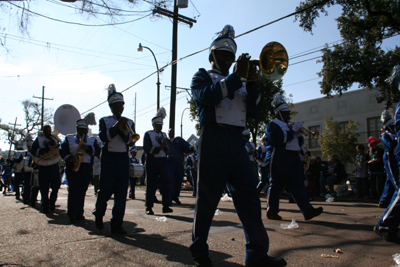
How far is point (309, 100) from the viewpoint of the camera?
44.1 meters

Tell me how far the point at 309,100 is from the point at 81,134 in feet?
135

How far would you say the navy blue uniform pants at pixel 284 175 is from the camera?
18.8ft

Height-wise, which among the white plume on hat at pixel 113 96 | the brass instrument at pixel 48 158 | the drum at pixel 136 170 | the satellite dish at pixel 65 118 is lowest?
the drum at pixel 136 170

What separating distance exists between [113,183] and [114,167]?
0.78 ft

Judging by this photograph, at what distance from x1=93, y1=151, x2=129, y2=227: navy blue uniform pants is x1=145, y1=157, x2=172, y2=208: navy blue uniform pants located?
2174 millimetres

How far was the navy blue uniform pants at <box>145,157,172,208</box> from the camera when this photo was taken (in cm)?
714

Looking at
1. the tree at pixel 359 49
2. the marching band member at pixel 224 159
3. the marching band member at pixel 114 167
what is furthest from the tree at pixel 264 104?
the marching band member at pixel 224 159

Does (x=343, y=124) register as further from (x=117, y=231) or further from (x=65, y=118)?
(x=117, y=231)

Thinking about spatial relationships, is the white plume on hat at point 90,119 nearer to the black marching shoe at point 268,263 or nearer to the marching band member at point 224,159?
the marching band member at point 224,159

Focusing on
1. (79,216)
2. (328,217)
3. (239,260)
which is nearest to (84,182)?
(79,216)

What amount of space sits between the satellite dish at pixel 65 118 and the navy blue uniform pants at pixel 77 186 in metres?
5.87

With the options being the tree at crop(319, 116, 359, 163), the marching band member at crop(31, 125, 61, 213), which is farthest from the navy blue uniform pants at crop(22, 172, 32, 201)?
the tree at crop(319, 116, 359, 163)

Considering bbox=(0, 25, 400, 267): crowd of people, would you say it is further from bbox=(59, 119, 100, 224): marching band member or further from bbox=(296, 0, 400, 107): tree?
bbox=(296, 0, 400, 107): tree

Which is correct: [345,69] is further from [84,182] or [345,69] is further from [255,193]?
[255,193]
